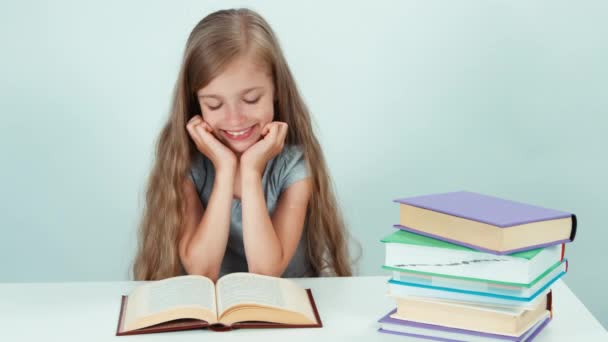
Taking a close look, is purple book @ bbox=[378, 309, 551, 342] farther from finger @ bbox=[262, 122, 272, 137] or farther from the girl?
finger @ bbox=[262, 122, 272, 137]

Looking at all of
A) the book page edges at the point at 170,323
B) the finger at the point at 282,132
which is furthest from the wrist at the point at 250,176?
the book page edges at the point at 170,323

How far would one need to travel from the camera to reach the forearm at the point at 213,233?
2.05 m

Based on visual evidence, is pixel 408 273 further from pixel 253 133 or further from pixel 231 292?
pixel 253 133

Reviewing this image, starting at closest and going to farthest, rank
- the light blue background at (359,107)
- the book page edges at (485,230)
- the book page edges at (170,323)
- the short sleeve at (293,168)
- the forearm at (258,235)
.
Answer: the book page edges at (485,230) → the book page edges at (170,323) → the forearm at (258,235) → the short sleeve at (293,168) → the light blue background at (359,107)

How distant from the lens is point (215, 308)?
1.59m

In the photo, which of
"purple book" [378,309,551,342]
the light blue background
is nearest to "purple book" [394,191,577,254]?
"purple book" [378,309,551,342]

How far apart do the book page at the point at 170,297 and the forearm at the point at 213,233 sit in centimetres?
31

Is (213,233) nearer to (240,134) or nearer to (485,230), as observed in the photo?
(240,134)

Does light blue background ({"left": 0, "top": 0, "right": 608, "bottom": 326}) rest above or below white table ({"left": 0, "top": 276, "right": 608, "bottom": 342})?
above

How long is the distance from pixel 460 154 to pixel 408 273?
1878 mm

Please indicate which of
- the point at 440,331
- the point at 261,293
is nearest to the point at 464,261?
the point at 440,331

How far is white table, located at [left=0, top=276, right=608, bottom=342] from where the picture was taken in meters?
1.54

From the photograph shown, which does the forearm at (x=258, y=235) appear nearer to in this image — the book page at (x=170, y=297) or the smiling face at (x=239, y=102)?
the smiling face at (x=239, y=102)

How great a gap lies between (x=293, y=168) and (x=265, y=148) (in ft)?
0.53
